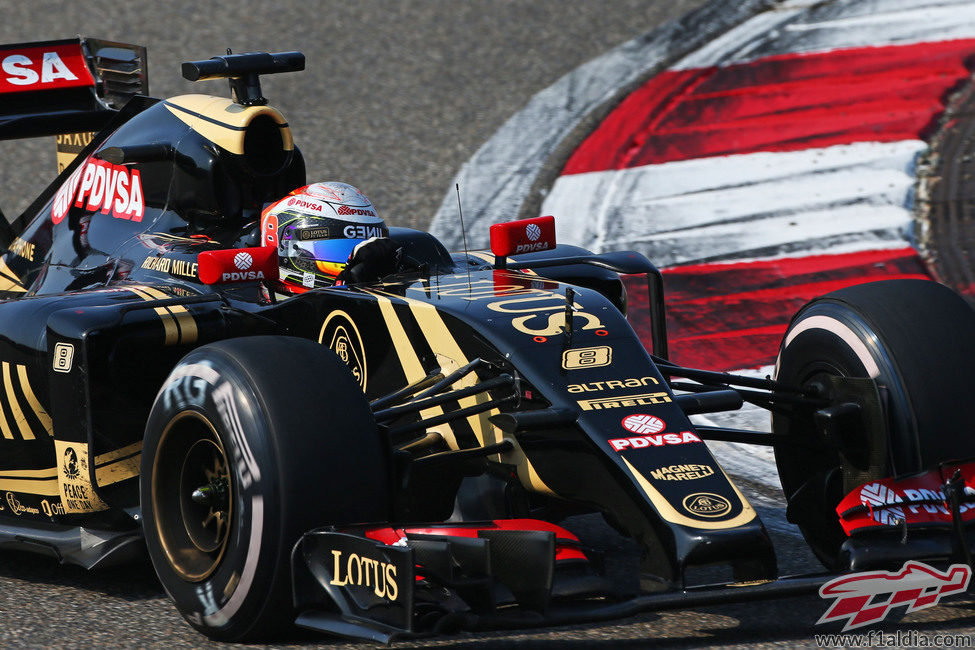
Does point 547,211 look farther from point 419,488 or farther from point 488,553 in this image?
point 488,553

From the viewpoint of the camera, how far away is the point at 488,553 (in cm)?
388

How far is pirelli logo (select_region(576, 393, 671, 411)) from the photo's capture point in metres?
4.45

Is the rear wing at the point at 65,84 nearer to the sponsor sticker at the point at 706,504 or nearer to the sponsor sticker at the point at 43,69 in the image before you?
the sponsor sticker at the point at 43,69

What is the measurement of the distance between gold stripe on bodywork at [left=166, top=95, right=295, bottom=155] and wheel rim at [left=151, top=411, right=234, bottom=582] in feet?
7.29

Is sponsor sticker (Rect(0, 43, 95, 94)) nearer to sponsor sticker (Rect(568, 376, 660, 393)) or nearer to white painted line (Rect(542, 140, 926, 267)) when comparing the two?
white painted line (Rect(542, 140, 926, 267))

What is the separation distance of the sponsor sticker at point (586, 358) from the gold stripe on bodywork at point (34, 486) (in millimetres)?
1955

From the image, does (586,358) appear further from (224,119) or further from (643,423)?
(224,119)

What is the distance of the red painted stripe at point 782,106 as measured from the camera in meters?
11.0

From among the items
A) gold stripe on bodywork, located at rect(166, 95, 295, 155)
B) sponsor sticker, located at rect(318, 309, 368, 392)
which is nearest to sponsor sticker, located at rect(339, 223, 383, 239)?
sponsor sticker, located at rect(318, 309, 368, 392)

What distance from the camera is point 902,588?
425 centimetres

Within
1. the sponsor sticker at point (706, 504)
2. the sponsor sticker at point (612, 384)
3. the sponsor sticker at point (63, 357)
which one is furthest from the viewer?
the sponsor sticker at point (63, 357)

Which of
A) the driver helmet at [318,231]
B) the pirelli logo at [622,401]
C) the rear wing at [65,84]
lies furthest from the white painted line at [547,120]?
the pirelli logo at [622,401]

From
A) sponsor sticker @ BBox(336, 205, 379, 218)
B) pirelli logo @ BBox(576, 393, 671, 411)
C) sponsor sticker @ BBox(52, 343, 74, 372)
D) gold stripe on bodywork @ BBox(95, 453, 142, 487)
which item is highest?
sponsor sticker @ BBox(336, 205, 379, 218)

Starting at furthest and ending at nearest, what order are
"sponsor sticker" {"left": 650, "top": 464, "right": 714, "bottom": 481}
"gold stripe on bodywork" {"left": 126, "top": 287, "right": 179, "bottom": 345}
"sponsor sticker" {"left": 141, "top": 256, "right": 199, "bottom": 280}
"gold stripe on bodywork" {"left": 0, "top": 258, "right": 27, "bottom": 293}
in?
"gold stripe on bodywork" {"left": 0, "top": 258, "right": 27, "bottom": 293}, "sponsor sticker" {"left": 141, "top": 256, "right": 199, "bottom": 280}, "gold stripe on bodywork" {"left": 126, "top": 287, "right": 179, "bottom": 345}, "sponsor sticker" {"left": 650, "top": 464, "right": 714, "bottom": 481}
